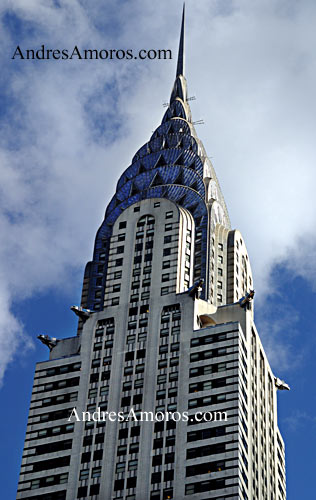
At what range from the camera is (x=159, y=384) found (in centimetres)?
17300

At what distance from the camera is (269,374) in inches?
7618

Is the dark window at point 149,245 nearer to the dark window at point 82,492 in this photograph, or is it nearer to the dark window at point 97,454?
the dark window at point 97,454

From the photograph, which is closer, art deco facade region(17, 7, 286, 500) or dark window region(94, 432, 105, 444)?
art deco facade region(17, 7, 286, 500)

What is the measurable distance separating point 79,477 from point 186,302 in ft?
101

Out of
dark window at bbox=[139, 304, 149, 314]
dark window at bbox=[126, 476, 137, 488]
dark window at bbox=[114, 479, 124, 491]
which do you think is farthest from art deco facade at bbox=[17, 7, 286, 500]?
dark window at bbox=[139, 304, 149, 314]

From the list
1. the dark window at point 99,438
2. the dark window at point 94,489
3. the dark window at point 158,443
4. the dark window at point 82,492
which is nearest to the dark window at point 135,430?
the dark window at point 158,443

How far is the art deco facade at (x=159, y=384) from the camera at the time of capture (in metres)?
164

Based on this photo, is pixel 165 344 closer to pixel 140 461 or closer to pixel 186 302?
pixel 186 302

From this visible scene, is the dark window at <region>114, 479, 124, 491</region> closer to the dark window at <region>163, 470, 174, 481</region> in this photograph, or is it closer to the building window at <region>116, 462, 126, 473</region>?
the building window at <region>116, 462, 126, 473</region>

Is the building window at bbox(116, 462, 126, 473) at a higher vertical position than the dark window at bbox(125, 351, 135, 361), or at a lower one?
lower

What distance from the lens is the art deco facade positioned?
164 metres

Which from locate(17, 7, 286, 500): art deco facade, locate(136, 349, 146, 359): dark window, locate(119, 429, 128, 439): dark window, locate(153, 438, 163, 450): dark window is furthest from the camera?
locate(136, 349, 146, 359): dark window

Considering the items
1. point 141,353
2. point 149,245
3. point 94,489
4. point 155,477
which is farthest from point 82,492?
point 149,245

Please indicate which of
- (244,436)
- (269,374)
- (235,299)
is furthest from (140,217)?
(244,436)
